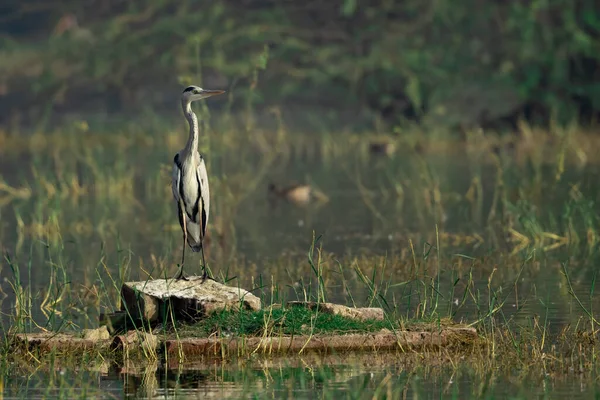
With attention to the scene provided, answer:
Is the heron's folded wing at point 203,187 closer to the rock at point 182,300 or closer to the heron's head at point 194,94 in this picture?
the heron's head at point 194,94

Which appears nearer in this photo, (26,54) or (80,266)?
(80,266)

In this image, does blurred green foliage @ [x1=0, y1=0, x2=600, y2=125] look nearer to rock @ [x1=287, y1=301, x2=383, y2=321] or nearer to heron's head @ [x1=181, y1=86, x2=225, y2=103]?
heron's head @ [x1=181, y1=86, x2=225, y2=103]

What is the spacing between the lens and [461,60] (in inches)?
1308

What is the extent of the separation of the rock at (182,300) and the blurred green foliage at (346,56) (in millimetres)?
18667

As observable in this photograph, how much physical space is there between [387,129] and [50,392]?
25.3 metres

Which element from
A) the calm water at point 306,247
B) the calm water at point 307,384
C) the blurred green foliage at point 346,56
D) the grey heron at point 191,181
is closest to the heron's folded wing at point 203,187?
the grey heron at point 191,181

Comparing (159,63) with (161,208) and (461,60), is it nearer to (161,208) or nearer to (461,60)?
(461,60)

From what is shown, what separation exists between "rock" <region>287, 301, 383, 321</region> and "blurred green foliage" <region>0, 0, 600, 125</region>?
18868 mm

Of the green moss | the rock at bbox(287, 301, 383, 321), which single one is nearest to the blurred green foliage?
the rock at bbox(287, 301, 383, 321)

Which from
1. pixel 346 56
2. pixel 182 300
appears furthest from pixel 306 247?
pixel 346 56

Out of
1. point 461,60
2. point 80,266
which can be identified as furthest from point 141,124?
point 80,266

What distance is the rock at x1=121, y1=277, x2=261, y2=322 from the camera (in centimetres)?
998

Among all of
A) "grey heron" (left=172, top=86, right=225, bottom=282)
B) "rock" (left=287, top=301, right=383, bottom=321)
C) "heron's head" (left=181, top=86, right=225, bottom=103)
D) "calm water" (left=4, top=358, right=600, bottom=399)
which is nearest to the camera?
"calm water" (left=4, top=358, right=600, bottom=399)

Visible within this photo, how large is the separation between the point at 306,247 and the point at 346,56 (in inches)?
750
